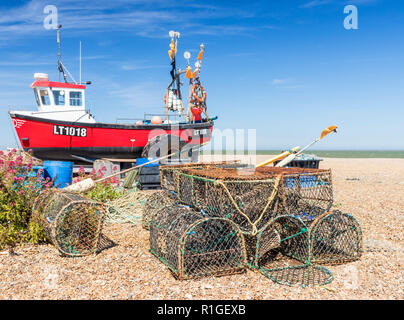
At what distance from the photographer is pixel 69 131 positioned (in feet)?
45.0

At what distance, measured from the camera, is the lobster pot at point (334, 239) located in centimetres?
455

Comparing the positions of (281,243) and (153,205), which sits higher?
(153,205)

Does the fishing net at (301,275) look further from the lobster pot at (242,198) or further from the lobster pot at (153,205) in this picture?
the lobster pot at (153,205)

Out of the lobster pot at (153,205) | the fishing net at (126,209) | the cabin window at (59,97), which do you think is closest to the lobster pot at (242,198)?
the lobster pot at (153,205)

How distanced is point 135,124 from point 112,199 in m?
7.03

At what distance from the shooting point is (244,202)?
4.77 metres

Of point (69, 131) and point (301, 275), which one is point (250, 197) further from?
point (69, 131)

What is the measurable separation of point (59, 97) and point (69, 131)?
1.72m

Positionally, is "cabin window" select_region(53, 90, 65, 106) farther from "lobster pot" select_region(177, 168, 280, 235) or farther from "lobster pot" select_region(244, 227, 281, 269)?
"lobster pot" select_region(244, 227, 281, 269)

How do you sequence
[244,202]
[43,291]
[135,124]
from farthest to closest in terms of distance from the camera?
1. [135,124]
2. [244,202]
3. [43,291]

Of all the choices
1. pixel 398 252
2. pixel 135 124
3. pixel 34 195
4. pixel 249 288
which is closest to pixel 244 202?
pixel 249 288

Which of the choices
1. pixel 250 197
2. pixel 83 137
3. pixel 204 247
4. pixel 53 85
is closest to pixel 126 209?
pixel 204 247

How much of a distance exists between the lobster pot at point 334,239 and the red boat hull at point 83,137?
11.0 m
